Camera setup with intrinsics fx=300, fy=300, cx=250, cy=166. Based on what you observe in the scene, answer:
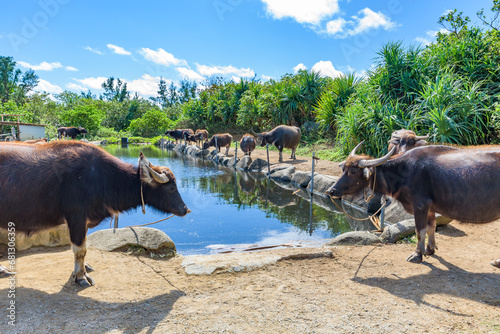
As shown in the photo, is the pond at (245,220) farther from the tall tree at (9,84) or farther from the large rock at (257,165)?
the tall tree at (9,84)

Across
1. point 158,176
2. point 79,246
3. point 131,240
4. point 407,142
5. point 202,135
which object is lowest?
point 131,240

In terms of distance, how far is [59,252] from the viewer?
11.7 ft

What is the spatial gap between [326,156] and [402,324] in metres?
10.5

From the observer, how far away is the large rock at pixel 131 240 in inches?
147

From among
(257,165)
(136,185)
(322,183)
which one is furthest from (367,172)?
(257,165)

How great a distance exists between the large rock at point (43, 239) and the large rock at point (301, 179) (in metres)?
6.47

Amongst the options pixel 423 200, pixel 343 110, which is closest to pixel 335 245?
pixel 423 200

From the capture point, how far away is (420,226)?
3363 mm

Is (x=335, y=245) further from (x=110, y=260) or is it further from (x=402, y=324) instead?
(x=110, y=260)

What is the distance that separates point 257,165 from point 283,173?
2.19 metres

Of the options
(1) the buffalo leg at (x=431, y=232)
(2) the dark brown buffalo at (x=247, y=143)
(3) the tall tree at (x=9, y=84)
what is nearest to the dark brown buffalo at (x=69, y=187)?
(1) the buffalo leg at (x=431, y=232)

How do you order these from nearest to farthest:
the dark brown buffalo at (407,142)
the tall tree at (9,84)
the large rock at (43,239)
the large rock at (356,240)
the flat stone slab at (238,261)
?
the flat stone slab at (238,261) → the large rock at (43,239) → the large rock at (356,240) → the dark brown buffalo at (407,142) → the tall tree at (9,84)

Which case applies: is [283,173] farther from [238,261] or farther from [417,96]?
[238,261]

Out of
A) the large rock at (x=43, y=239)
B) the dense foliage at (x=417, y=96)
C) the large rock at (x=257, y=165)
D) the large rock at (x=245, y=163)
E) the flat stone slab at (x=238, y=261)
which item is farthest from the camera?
the large rock at (x=245, y=163)
